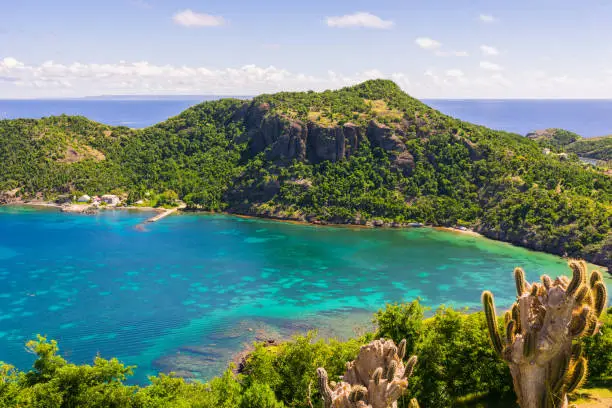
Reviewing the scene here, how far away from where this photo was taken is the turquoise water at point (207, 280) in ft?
178

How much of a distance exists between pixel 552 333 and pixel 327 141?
108769mm

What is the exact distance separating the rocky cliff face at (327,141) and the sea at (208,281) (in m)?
24.7

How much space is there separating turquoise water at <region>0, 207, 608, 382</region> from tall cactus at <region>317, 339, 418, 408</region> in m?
31.8

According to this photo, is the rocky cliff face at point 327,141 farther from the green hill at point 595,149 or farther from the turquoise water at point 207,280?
the green hill at point 595,149

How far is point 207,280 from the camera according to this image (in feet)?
245

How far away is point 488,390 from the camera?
3388cm

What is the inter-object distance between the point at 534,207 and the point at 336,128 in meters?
54.2

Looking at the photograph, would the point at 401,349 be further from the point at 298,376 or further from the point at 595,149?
the point at 595,149

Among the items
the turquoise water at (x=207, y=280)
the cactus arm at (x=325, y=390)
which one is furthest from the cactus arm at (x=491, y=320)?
the turquoise water at (x=207, y=280)

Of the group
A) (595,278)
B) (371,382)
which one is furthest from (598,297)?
(371,382)

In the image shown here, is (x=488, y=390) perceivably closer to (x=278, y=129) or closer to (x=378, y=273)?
(x=378, y=273)

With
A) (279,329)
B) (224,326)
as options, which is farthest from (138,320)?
(279,329)

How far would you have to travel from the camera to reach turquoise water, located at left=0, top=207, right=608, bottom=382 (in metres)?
54.3

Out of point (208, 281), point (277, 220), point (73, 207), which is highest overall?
point (277, 220)
